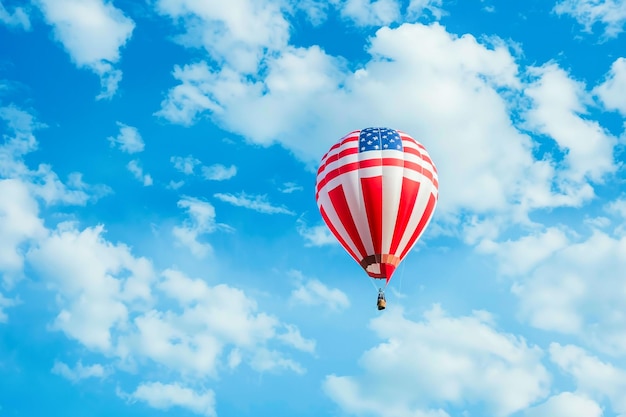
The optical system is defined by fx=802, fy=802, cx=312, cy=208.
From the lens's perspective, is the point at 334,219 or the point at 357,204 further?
the point at 334,219

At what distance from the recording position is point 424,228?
43.4m

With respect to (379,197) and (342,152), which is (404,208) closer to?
(379,197)

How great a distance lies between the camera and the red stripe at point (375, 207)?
4109 cm

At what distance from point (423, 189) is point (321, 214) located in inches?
234

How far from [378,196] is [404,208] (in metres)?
1.56

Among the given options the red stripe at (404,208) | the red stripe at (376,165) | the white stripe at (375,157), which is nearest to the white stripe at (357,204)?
the red stripe at (376,165)

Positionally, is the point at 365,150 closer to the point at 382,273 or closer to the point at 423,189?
the point at 423,189

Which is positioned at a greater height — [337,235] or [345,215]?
[345,215]

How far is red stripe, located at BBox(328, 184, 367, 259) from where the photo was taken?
1640 inches

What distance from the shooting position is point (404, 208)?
137 ft

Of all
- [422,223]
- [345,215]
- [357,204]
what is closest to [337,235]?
[345,215]

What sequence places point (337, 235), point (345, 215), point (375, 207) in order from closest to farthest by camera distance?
point (375, 207), point (345, 215), point (337, 235)

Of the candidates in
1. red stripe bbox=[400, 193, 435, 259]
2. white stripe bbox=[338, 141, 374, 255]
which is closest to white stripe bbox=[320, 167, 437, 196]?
white stripe bbox=[338, 141, 374, 255]

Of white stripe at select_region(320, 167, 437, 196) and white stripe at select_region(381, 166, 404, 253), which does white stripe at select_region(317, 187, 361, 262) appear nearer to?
white stripe at select_region(320, 167, 437, 196)
